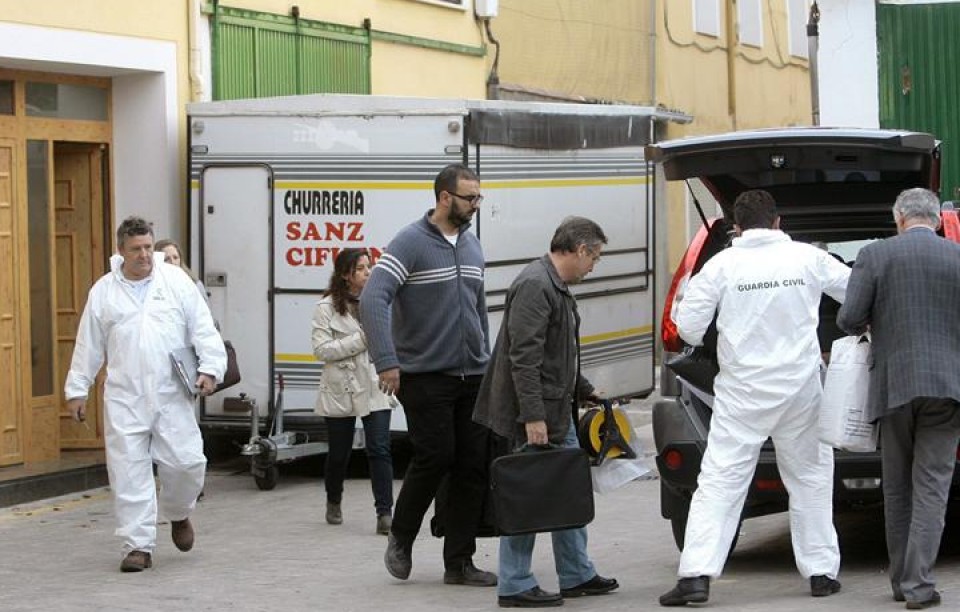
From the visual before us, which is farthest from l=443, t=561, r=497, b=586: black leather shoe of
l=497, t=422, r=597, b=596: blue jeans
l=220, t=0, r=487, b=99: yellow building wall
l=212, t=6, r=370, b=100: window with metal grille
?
l=220, t=0, r=487, b=99: yellow building wall

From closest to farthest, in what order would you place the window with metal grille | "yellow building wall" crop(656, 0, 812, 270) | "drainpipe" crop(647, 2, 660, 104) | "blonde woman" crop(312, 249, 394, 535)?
1. "blonde woman" crop(312, 249, 394, 535)
2. the window with metal grille
3. "drainpipe" crop(647, 2, 660, 104)
4. "yellow building wall" crop(656, 0, 812, 270)

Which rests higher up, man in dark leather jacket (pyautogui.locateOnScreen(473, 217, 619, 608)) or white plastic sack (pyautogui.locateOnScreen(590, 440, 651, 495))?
man in dark leather jacket (pyautogui.locateOnScreen(473, 217, 619, 608))

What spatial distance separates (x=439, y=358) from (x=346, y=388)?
2.47 metres

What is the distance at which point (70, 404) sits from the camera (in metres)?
9.91

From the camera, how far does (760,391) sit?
8305 mm

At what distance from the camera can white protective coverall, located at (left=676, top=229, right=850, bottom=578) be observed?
8.31 m

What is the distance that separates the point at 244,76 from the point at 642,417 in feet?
15.5

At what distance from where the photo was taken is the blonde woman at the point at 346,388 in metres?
11.1

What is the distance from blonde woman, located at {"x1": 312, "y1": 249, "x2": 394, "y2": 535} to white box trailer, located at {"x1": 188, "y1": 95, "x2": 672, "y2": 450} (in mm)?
1589

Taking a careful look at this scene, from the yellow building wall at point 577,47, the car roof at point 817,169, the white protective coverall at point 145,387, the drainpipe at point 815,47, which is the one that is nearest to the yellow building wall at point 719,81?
the yellow building wall at point 577,47

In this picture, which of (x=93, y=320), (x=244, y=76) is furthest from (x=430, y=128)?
(x=93, y=320)

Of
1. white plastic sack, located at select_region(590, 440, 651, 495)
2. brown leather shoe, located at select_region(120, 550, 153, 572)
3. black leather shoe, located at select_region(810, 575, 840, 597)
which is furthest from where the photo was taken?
brown leather shoe, located at select_region(120, 550, 153, 572)

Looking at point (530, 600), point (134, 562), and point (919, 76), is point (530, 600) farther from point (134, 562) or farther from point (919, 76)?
point (919, 76)

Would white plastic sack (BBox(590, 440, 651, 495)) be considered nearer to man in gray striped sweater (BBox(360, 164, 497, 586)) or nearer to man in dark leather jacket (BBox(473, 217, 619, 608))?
man in dark leather jacket (BBox(473, 217, 619, 608))
